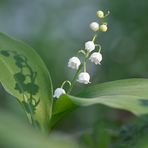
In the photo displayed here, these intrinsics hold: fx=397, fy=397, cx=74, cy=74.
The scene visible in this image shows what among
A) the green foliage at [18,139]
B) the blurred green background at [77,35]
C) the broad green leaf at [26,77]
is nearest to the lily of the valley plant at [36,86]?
Result: the broad green leaf at [26,77]

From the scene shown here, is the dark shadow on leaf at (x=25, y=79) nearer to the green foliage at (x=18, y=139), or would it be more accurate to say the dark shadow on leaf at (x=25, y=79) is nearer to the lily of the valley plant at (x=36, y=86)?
the lily of the valley plant at (x=36, y=86)

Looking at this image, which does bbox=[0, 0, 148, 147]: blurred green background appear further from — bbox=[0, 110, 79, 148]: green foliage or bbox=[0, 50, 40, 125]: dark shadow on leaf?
bbox=[0, 110, 79, 148]: green foliage

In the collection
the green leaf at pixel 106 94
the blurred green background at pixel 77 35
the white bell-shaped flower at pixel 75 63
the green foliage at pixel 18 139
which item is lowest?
the green foliage at pixel 18 139

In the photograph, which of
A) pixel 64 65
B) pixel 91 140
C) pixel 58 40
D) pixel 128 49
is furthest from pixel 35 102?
pixel 58 40

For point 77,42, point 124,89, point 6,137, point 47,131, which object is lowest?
point 6,137

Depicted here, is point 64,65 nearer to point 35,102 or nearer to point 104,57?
point 104,57

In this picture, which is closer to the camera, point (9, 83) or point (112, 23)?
point (9, 83)

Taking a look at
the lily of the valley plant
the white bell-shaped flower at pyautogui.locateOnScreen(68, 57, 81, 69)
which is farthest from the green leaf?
the white bell-shaped flower at pyautogui.locateOnScreen(68, 57, 81, 69)

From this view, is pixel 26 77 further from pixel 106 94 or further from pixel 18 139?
pixel 18 139
